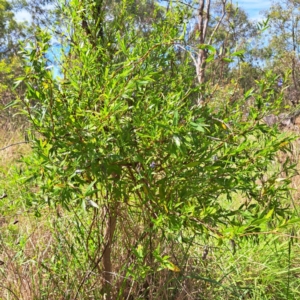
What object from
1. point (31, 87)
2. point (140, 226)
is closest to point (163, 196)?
point (31, 87)

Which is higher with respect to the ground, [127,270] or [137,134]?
[137,134]

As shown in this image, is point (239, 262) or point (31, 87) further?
point (239, 262)

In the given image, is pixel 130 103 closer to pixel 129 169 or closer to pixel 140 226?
pixel 129 169

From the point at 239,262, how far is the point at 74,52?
1630 mm

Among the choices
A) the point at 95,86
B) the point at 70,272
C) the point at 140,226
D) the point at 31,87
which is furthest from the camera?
the point at 140,226

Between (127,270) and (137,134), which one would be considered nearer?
(137,134)

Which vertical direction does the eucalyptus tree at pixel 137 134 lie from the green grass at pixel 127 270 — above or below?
above

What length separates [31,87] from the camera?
4.16 feet

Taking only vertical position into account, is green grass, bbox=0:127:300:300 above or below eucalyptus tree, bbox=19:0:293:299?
below

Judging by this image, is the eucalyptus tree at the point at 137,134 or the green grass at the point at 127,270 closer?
the eucalyptus tree at the point at 137,134

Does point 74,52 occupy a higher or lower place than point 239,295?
higher

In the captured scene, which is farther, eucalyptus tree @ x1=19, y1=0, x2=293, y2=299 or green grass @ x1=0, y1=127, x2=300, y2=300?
green grass @ x1=0, y1=127, x2=300, y2=300

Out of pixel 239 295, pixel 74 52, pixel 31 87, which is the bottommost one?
pixel 239 295

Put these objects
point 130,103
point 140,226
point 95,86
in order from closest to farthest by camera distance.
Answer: point 95,86, point 130,103, point 140,226
